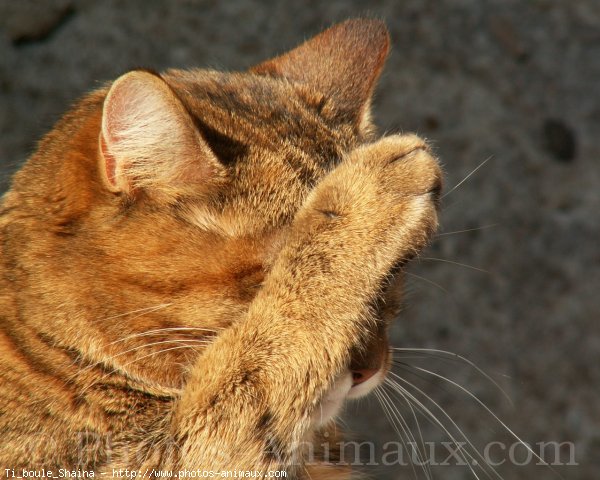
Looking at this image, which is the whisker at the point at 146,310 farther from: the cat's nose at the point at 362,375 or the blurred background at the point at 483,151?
the blurred background at the point at 483,151

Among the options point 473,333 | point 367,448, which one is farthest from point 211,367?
point 473,333

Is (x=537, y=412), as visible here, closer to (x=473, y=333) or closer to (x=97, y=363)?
(x=473, y=333)

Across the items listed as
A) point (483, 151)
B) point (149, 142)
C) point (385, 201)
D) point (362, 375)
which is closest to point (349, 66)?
point (385, 201)

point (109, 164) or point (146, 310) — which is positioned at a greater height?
point (109, 164)

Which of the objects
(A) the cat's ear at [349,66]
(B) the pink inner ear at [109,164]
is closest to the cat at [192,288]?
(B) the pink inner ear at [109,164]

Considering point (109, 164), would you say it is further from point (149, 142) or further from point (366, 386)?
point (366, 386)

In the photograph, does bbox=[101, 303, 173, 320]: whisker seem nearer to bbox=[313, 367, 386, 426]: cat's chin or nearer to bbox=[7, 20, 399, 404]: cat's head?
bbox=[7, 20, 399, 404]: cat's head
